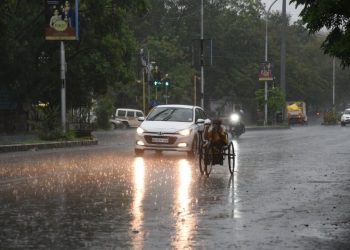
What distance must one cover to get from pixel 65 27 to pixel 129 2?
11986 mm

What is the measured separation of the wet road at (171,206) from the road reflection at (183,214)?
0.01 metres

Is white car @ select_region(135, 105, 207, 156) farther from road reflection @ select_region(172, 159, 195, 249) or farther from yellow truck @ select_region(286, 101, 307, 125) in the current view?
yellow truck @ select_region(286, 101, 307, 125)

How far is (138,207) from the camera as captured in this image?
11.8 meters

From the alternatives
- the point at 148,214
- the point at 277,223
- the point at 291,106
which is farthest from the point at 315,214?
the point at 291,106

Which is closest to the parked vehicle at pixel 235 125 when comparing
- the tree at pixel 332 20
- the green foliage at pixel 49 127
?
the green foliage at pixel 49 127

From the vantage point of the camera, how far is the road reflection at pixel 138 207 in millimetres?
8789

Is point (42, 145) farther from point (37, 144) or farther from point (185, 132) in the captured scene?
point (185, 132)

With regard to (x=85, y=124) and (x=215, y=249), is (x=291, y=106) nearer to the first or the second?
(x=85, y=124)

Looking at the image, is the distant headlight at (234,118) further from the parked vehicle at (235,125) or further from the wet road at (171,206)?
the wet road at (171,206)

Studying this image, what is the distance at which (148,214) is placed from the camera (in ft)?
35.9

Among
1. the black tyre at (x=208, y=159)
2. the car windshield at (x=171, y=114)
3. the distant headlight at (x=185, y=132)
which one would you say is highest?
the car windshield at (x=171, y=114)

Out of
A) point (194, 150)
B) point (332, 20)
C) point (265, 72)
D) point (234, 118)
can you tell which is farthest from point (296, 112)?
point (332, 20)

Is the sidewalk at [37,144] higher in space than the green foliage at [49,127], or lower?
lower

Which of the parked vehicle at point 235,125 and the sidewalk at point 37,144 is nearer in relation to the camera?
the sidewalk at point 37,144
